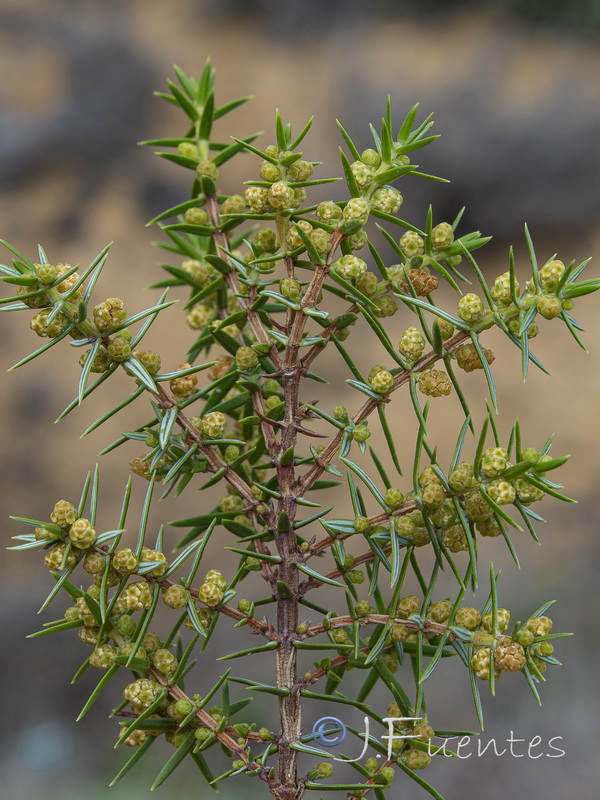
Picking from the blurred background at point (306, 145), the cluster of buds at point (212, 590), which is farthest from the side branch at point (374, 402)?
the blurred background at point (306, 145)

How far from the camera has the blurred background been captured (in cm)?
286

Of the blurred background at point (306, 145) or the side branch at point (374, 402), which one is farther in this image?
the blurred background at point (306, 145)

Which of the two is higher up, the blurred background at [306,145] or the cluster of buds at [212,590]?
the blurred background at [306,145]

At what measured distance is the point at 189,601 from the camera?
553 millimetres

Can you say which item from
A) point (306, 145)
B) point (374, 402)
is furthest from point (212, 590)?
point (306, 145)

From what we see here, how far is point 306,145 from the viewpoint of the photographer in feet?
10.1

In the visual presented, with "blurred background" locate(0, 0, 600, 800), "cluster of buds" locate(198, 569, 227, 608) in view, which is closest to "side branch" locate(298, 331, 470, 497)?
"cluster of buds" locate(198, 569, 227, 608)

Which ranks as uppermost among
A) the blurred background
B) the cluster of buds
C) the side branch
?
the blurred background

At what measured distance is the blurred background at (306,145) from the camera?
9.39 feet

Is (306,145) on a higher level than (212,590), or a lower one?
higher

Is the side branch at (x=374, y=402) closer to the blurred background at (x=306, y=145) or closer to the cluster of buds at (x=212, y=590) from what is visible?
the cluster of buds at (x=212, y=590)

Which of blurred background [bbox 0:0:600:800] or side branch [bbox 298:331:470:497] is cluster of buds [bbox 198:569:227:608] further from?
blurred background [bbox 0:0:600:800]

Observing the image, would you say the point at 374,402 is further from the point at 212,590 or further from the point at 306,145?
the point at 306,145

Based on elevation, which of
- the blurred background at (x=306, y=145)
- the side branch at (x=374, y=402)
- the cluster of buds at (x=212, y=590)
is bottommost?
the cluster of buds at (x=212, y=590)
